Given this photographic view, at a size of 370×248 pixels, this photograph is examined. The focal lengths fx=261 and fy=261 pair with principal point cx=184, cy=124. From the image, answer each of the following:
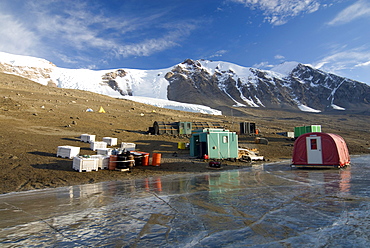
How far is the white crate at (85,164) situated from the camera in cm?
1385

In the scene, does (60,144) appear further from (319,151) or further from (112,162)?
(319,151)

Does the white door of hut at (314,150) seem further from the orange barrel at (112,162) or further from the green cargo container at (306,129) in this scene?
the green cargo container at (306,129)


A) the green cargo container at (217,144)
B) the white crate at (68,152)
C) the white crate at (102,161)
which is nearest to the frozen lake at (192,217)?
the white crate at (102,161)

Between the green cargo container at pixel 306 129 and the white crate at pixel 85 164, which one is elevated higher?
the green cargo container at pixel 306 129

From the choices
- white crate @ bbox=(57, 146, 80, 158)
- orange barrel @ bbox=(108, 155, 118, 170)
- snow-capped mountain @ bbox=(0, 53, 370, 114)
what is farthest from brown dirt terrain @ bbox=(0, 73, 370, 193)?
snow-capped mountain @ bbox=(0, 53, 370, 114)

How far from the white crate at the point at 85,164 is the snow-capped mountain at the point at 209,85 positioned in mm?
106274

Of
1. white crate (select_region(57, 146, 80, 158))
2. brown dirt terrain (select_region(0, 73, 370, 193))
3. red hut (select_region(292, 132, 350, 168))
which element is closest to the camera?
brown dirt terrain (select_region(0, 73, 370, 193))

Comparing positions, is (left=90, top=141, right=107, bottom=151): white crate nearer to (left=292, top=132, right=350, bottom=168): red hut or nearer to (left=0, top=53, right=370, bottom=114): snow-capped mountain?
(left=292, top=132, right=350, bottom=168): red hut

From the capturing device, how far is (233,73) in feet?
588

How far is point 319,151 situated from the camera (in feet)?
51.9

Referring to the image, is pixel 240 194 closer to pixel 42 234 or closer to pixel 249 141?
pixel 42 234

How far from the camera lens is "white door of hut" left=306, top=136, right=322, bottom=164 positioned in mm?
15781

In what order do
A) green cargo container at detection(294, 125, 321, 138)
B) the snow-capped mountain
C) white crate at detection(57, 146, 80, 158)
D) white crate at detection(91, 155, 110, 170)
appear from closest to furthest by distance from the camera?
white crate at detection(91, 155, 110, 170) → white crate at detection(57, 146, 80, 158) → green cargo container at detection(294, 125, 321, 138) → the snow-capped mountain

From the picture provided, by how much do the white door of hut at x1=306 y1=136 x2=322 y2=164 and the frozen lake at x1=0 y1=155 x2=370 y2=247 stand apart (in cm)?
667
